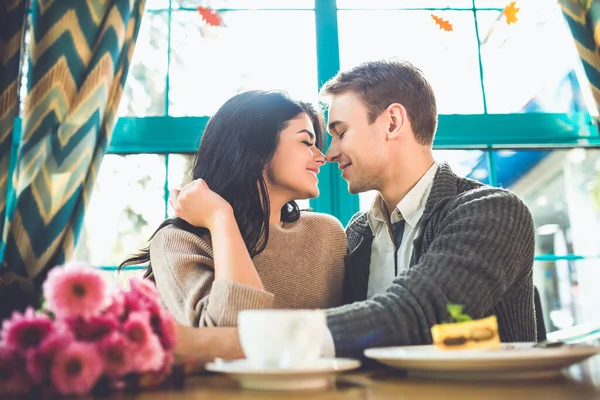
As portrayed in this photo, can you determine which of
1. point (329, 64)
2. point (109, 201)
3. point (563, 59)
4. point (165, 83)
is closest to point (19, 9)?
point (165, 83)

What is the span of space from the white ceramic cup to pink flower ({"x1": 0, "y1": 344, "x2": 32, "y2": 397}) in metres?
0.22

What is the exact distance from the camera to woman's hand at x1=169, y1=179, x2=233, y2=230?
1.27 m

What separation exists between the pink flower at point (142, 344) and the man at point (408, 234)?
265mm

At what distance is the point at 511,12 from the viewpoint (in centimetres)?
224

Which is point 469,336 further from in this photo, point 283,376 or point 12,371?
point 12,371

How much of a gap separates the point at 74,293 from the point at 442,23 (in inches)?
83.0

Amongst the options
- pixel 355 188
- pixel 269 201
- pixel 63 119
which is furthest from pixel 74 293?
pixel 63 119

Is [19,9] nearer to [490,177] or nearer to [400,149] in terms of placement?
[400,149]

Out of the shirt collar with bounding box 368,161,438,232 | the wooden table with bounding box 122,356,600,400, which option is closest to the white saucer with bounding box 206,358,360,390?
the wooden table with bounding box 122,356,600,400

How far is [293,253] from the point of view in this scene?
1.52 meters

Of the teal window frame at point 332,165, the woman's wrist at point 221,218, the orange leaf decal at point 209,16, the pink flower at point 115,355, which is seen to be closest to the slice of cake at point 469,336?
the pink flower at point 115,355

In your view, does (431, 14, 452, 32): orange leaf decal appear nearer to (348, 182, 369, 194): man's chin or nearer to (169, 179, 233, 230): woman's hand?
(348, 182, 369, 194): man's chin

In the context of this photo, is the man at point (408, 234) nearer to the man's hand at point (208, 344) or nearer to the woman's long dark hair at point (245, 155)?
the man's hand at point (208, 344)

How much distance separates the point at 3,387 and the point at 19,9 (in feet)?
5.74
